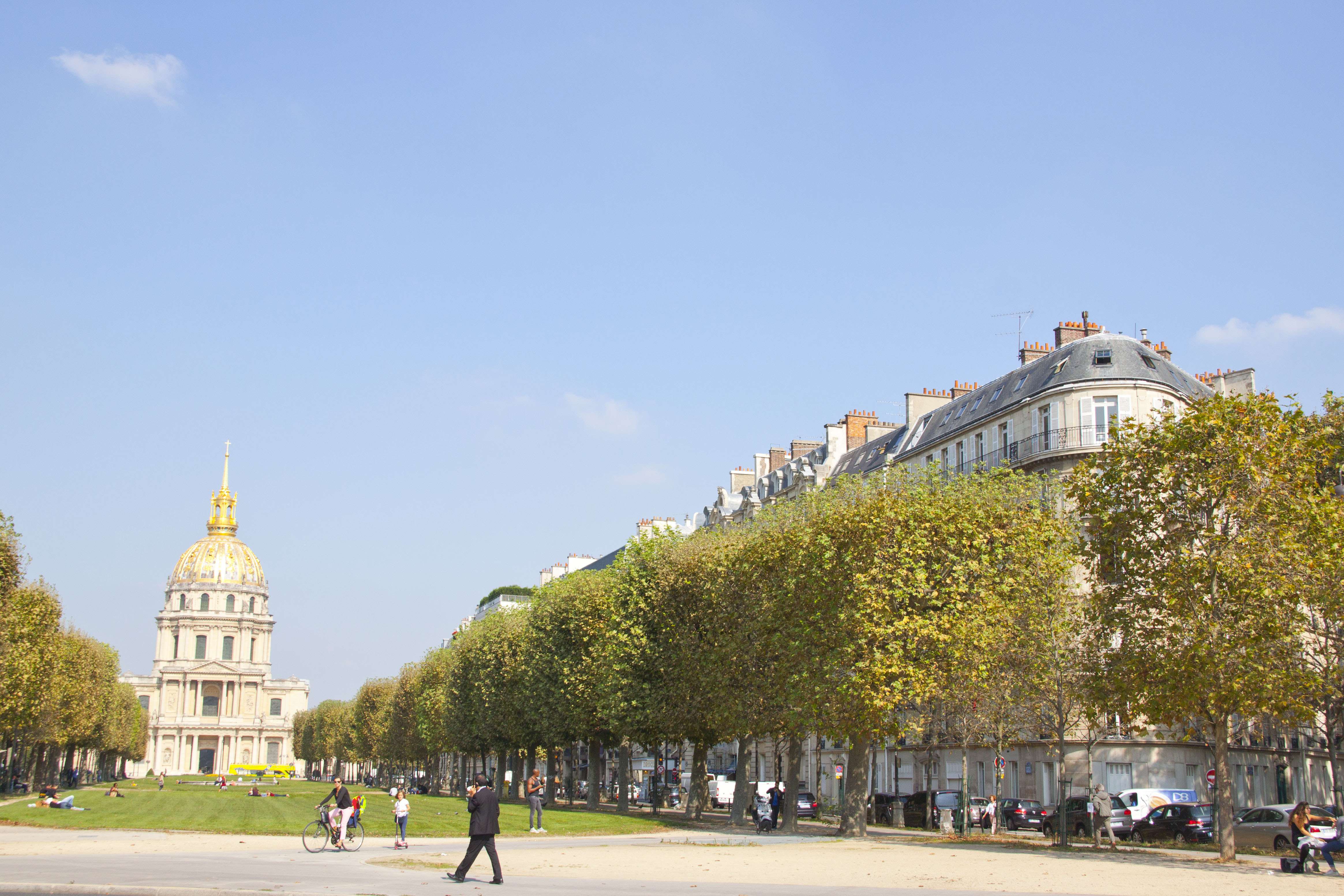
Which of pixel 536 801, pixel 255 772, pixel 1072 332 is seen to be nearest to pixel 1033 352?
pixel 1072 332

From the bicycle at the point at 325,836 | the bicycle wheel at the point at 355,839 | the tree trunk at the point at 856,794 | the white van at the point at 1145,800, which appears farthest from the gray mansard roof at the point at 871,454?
the bicycle at the point at 325,836

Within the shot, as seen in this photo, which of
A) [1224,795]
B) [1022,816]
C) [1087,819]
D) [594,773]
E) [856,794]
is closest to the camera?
[1224,795]

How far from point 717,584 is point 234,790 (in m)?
70.9

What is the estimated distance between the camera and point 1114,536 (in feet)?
114

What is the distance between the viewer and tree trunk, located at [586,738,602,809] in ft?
215

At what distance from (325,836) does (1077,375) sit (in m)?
38.3

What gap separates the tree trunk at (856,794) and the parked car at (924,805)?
450 inches

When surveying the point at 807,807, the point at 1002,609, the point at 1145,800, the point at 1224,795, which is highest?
the point at 1002,609

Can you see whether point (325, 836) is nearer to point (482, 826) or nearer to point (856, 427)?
point (482, 826)

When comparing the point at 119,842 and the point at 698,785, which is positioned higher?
the point at 698,785

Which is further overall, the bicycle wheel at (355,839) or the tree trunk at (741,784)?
the tree trunk at (741,784)

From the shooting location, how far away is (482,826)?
23094mm

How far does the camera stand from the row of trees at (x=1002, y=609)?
1270 inches

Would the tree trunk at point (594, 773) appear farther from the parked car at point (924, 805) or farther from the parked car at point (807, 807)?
the parked car at point (924, 805)
